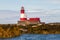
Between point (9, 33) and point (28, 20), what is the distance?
998 inches

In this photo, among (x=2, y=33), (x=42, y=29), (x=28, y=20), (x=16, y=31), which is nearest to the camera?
(x=2, y=33)

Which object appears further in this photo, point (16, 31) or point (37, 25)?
point (37, 25)

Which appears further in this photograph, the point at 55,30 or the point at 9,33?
the point at 55,30

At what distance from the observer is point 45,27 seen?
276 feet

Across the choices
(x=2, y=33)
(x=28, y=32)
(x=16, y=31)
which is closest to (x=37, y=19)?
(x=28, y=32)

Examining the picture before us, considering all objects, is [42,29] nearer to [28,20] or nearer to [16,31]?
[28,20]

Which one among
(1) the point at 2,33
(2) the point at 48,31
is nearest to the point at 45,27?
(2) the point at 48,31

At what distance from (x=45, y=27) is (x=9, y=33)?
24.6 m

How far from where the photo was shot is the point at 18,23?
84938mm

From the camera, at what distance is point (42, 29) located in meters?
80.3

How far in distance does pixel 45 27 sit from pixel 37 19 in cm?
357

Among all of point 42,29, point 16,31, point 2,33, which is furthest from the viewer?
point 42,29

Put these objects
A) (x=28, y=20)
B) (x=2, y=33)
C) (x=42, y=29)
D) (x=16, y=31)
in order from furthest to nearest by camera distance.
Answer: (x=28, y=20) < (x=42, y=29) < (x=16, y=31) < (x=2, y=33)

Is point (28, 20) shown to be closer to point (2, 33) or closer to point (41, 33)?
point (41, 33)
